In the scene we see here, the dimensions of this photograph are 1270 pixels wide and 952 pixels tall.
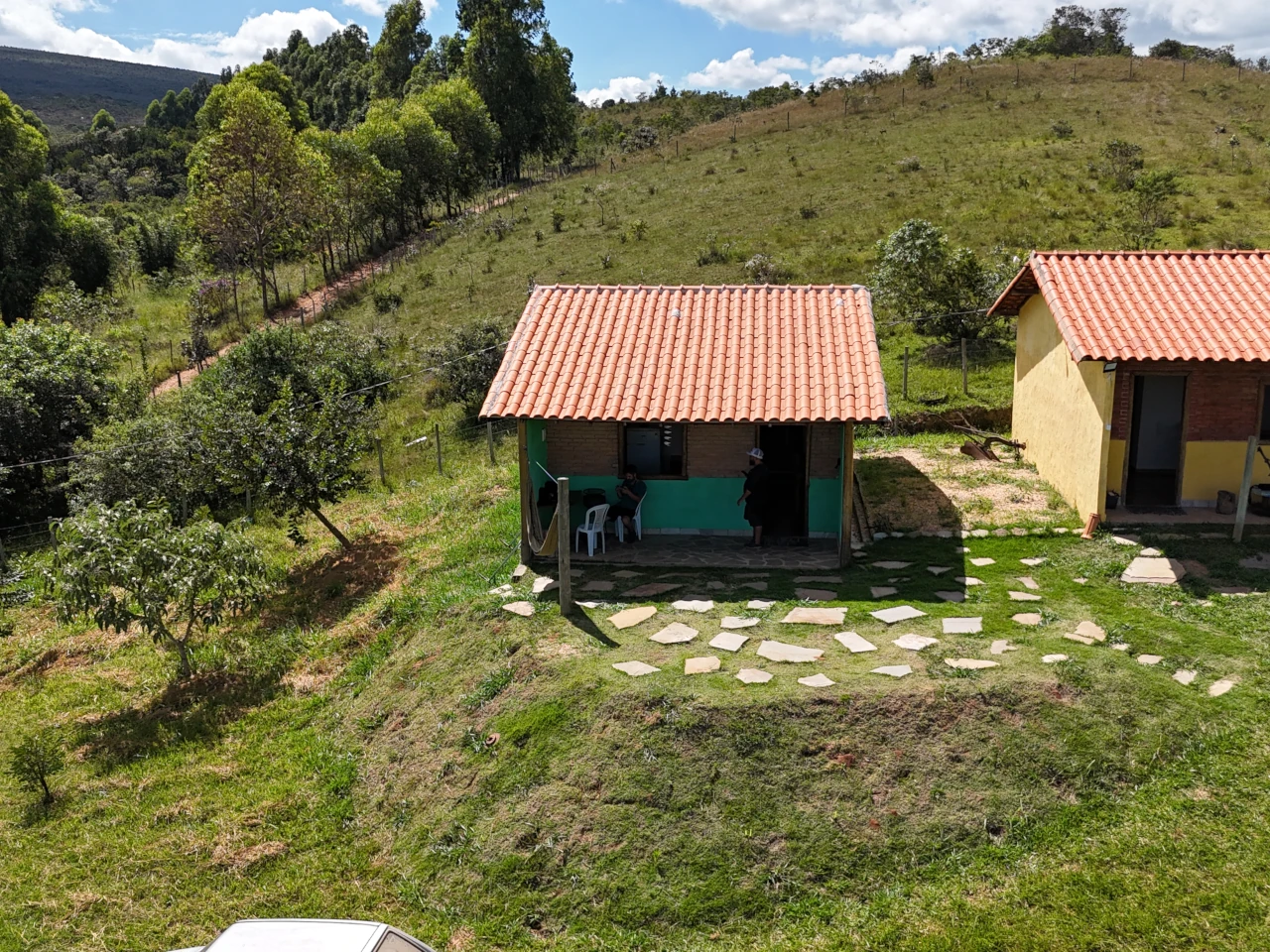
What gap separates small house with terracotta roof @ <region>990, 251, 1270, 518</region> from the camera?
12.7 metres

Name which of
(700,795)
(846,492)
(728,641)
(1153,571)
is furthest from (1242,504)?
(700,795)

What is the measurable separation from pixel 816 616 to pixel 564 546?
3.14m

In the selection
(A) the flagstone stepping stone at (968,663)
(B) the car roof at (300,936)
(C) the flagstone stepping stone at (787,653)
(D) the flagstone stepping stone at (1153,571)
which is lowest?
(B) the car roof at (300,936)

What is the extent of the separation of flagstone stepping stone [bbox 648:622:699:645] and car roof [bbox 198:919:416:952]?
4947 mm

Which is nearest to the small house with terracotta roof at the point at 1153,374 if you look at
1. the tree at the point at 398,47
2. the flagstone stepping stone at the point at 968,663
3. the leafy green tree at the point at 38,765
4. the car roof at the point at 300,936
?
the flagstone stepping stone at the point at 968,663

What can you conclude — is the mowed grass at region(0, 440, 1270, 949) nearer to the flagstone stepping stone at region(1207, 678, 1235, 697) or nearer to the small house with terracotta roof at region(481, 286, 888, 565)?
the flagstone stepping stone at region(1207, 678, 1235, 697)

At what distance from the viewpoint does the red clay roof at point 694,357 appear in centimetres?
1212

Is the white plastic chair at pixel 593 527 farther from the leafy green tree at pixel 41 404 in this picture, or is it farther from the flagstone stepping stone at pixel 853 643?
the leafy green tree at pixel 41 404

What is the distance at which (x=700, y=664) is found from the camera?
943 cm

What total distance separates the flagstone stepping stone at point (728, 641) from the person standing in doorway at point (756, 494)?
10.1 feet

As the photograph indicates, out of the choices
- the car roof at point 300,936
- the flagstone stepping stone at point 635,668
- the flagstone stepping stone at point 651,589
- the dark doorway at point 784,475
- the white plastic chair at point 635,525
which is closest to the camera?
the car roof at point 300,936

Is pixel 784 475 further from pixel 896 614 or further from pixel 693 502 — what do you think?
pixel 896 614

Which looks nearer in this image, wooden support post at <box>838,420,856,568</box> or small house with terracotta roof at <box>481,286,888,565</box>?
wooden support post at <box>838,420,856,568</box>

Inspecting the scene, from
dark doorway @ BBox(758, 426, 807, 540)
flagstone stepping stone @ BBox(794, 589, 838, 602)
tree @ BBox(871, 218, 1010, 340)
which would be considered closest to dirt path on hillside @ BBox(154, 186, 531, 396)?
tree @ BBox(871, 218, 1010, 340)
